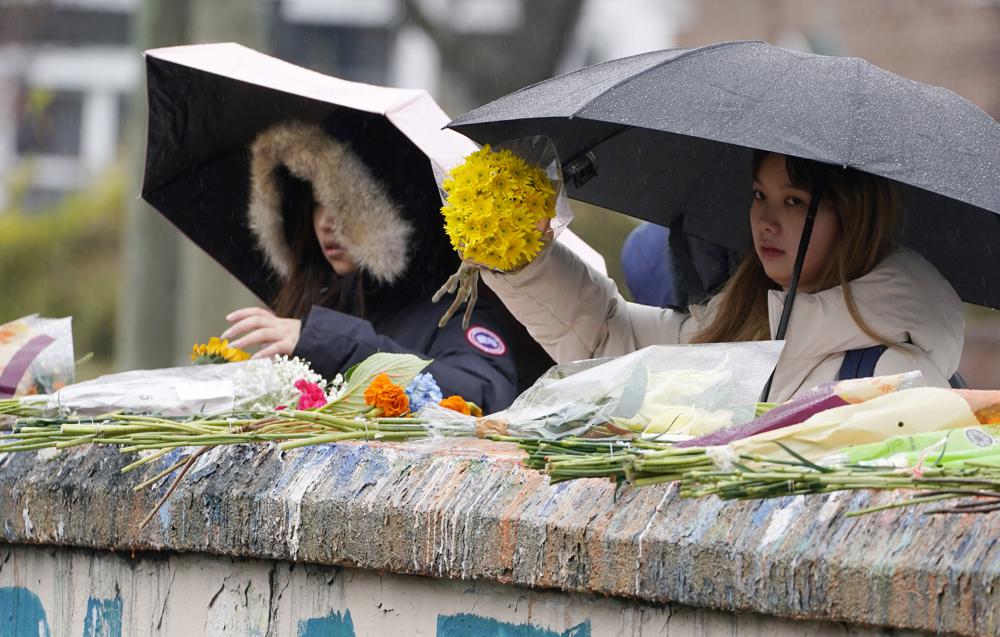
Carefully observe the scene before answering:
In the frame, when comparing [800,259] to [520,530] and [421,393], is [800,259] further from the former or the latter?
[520,530]

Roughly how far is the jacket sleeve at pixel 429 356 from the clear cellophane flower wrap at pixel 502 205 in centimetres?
47

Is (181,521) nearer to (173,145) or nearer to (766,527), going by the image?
(766,527)

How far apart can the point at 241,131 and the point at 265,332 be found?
1122 mm

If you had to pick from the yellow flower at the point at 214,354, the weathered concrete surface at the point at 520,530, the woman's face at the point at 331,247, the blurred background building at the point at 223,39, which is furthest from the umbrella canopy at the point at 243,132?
the blurred background building at the point at 223,39

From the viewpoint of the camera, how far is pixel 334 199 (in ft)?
14.3

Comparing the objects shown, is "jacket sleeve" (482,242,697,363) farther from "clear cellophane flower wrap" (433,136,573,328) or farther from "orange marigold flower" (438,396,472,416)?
"orange marigold flower" (438,396,472,416)

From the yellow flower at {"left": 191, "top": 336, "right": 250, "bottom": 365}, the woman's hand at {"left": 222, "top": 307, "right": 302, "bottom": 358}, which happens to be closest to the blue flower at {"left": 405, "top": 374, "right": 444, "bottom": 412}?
the woman's hand at {"left": 222, "top": 307, "right": 302, "bottom": 358}

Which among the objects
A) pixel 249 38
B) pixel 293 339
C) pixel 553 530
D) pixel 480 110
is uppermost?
pixel 249 38

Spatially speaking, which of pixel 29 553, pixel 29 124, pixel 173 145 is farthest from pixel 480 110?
pixel 29 124

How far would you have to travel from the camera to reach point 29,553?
3.14 metres

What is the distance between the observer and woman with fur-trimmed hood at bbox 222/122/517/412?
4.15 meters

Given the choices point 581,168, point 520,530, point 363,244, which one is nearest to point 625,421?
point 520,530

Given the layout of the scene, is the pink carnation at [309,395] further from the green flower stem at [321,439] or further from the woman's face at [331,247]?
the woman's face at [331,247]

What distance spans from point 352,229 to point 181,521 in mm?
1641
